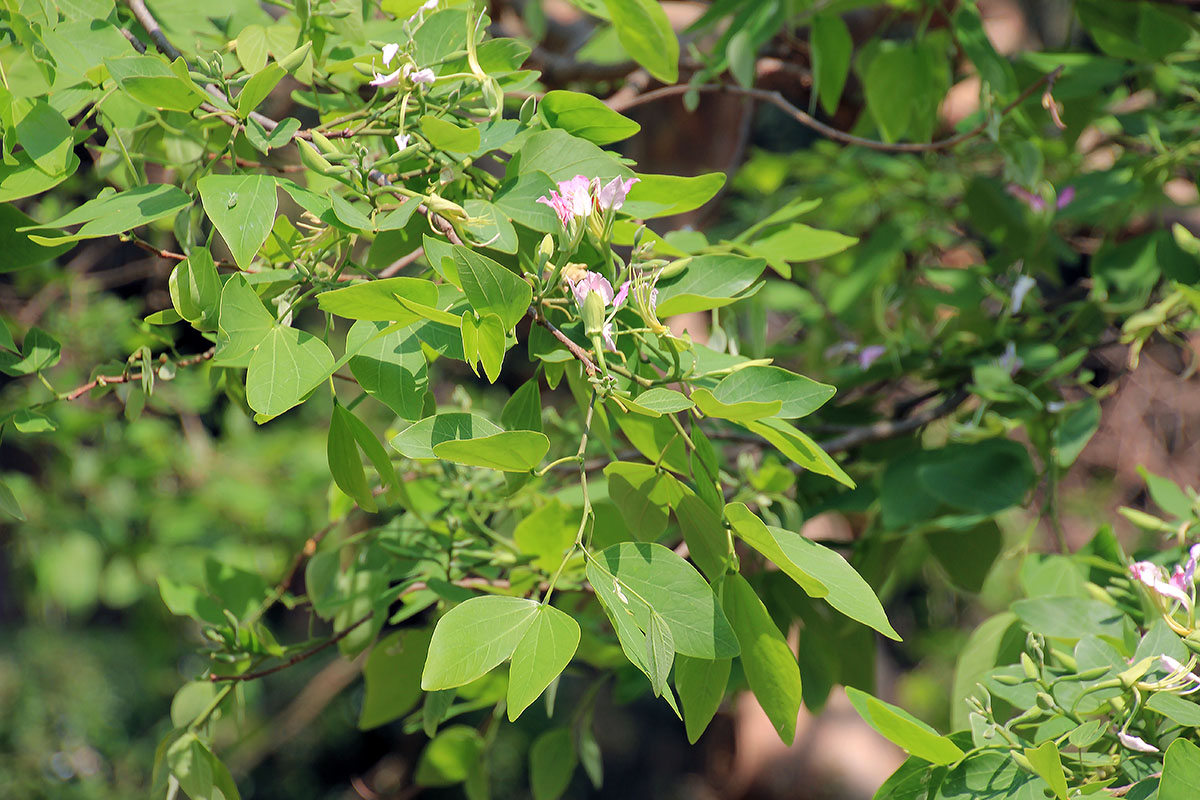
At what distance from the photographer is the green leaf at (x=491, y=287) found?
0.34 m

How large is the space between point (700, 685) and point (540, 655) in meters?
0.11

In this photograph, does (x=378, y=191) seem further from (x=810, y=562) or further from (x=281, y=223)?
(x=810, y=562)

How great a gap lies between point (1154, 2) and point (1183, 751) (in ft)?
2.35

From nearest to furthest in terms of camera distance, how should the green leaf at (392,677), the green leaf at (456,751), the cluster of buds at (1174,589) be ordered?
the cluster of buds at (1174,589) → the green leaf at (392,677) → the green leaf at (456,751)

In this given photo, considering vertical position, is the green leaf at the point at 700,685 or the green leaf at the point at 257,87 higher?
the green leaf at the point at 257,87

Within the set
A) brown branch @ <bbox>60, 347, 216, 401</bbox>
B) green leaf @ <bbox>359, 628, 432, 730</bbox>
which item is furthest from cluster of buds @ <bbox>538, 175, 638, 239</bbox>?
green leaf @ <bbox>359, 628, 432, 730</bbox>

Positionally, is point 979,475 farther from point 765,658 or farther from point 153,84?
point 153,84

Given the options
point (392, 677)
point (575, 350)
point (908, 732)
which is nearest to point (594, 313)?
point (575, 350)

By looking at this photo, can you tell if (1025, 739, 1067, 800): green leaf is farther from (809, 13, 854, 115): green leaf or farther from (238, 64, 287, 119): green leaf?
(809, 13, 854, 115): green leaf

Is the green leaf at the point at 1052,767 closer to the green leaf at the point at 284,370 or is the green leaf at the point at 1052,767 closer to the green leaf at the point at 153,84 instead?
the green leaf at the point at 284,370

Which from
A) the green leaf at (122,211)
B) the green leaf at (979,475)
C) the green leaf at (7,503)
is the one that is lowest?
the green leaf at (979,475)

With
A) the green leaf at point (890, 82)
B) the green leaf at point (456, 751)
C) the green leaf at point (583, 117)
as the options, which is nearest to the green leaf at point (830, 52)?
the green leaf at point (890, 82)

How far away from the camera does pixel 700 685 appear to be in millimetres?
A: 409

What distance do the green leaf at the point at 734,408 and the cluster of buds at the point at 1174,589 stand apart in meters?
0.23
